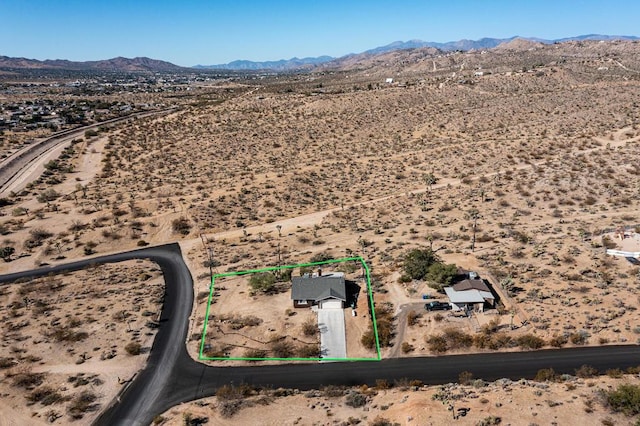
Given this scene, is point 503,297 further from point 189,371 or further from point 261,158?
point 261,158

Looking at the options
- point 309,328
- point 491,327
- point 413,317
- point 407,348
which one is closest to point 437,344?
point 407,348

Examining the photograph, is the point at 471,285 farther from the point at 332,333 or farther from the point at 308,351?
the point at 308,351

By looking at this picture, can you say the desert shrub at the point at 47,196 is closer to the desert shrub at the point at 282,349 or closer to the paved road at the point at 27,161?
the paved road at the point at 27,161

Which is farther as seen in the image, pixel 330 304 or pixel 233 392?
pixel 330 304

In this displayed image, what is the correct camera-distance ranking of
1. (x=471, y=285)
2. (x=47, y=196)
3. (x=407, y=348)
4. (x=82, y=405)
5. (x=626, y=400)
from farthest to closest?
(x=47, y=196)
(x=471, y=285)
(x=407, y=348)
(x=82, y=405)
(x=626, y=400)

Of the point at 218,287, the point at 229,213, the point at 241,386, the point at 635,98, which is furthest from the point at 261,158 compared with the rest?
the point at 635,98

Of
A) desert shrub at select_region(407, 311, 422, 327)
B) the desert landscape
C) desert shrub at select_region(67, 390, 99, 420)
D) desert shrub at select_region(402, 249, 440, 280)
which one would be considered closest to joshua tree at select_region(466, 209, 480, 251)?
the desert landscape

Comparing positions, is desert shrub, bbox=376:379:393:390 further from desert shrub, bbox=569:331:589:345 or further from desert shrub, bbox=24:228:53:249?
desert shrub, bbox=24:228:53:249
